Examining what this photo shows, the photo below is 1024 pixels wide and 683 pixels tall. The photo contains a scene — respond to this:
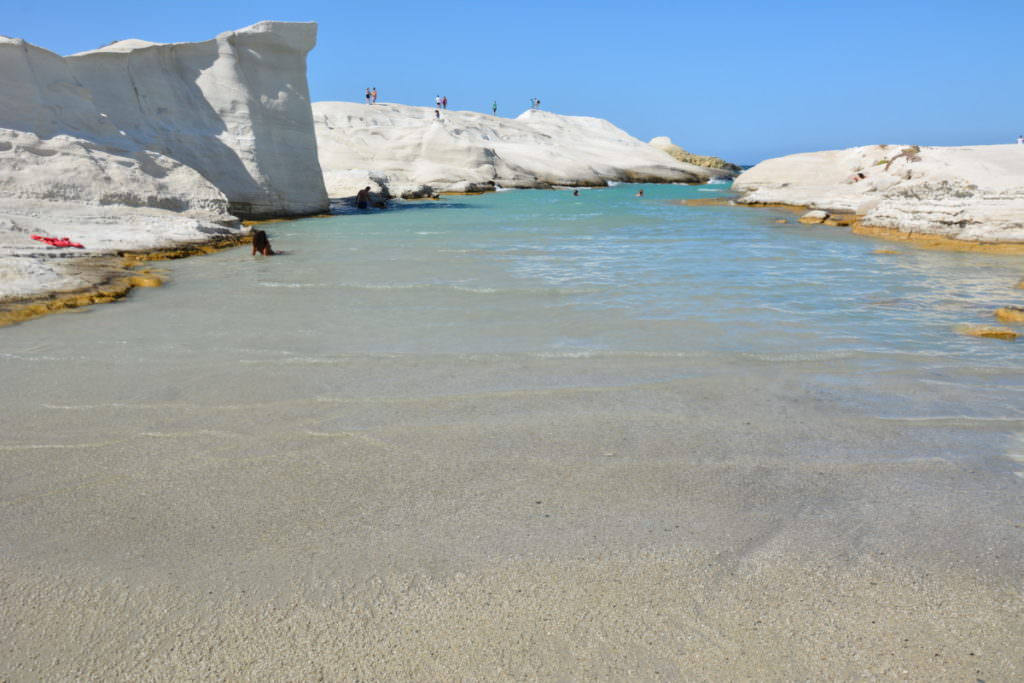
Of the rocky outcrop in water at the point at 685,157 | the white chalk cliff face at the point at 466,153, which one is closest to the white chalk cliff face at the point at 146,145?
the white chalk cliff face at the point at 466,153

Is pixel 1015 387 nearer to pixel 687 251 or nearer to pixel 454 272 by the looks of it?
pixel 454 272

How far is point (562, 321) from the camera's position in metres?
6.78

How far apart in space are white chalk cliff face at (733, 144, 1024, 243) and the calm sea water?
1.83 metres

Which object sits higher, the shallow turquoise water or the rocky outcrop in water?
the rocky outcrop in water

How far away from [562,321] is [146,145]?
16.8 m

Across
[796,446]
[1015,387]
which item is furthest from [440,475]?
[1015,387]

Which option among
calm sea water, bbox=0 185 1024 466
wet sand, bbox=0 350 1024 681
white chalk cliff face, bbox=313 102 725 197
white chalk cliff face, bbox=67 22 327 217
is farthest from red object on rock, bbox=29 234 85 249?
white chalk cliff face, bbox=313 102 725 197

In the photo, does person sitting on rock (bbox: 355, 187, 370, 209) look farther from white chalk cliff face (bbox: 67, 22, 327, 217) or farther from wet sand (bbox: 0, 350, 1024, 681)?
wet sand (bbox: 0, 350, 1024, 681)

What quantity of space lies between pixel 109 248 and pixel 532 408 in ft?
32.8

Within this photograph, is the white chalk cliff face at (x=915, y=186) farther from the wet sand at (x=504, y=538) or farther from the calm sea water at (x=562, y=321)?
the wet sand at (x=504, y=538)

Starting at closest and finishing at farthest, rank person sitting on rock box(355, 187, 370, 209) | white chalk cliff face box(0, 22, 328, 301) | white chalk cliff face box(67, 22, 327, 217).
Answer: white chalk cliff face box(0, 22, 328, 301) → white chalk cliff face box(67, 22, 327, 217) → person sitting on rock box(355, 187, 370, 209)

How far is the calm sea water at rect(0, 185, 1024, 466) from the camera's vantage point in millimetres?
4781

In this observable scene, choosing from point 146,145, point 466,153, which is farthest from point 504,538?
point 466,153

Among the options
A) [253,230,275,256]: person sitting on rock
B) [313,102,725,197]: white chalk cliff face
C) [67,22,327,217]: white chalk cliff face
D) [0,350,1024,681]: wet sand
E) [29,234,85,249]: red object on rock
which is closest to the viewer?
[0,350,1024,681]: wet sand
